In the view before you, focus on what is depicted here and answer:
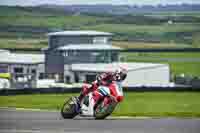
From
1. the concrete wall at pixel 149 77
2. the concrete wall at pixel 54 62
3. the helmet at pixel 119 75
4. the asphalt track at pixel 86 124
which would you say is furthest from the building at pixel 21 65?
the helmet at pixel 119 75

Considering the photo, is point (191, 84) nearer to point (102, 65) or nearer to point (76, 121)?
point (102, 65)

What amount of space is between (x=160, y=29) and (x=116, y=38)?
1.09 m

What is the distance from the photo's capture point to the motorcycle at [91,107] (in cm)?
1198

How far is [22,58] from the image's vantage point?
15.6 m

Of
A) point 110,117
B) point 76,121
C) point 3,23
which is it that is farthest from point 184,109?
point 3,23

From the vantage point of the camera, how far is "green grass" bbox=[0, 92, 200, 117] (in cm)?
1298

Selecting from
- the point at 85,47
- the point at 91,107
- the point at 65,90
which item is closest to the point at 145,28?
the point at 85,47

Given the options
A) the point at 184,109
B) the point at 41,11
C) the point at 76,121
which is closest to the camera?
the point at 76,121

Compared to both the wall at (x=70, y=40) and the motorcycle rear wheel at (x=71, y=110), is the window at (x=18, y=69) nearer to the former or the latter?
the wall at (x=70, y=40)

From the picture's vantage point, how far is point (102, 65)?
1353 cm

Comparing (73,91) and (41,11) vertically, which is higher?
(41,11)

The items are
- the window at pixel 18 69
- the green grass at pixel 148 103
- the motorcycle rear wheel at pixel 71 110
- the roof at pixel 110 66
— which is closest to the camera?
the motorcycle rear wheel at pixel 71 110

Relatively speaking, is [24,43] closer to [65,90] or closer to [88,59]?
[65,90]

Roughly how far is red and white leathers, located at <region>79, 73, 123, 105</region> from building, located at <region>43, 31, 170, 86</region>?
5.30 feet
